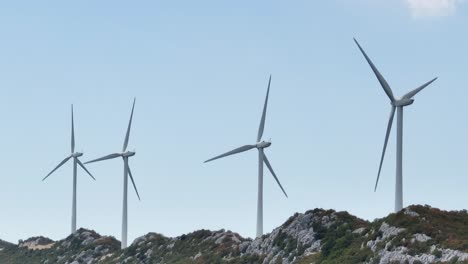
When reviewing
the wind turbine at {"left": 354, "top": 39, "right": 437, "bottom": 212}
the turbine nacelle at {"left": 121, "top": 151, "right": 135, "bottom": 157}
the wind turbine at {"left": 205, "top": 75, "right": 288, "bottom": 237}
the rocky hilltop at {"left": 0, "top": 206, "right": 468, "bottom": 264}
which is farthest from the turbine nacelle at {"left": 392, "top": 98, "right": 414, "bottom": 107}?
the turbine nacelle at {"left": 121, "top": 151, "right": 135, "bottom": 157}

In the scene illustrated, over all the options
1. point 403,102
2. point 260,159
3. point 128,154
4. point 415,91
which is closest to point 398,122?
point 403,102

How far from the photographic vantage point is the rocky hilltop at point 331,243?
9600 centimetres

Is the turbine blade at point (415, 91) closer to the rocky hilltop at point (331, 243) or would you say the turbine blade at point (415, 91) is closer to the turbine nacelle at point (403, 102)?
the turbine nacelle at point (403, 102)

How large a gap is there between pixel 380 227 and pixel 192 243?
60287 millimetres

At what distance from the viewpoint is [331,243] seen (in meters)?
114

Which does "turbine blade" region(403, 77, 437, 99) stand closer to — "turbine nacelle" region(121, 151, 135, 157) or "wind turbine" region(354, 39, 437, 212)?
"wind turbine" region(354, 39, 437, 212)

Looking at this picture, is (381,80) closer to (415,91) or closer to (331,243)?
(415,91)

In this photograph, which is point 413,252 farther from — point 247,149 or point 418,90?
point 247,149

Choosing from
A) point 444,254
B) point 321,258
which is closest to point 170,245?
point 321,258

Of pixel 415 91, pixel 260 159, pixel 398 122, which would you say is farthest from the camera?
pixel 260 159

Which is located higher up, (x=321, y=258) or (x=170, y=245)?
(x=170, y=245)

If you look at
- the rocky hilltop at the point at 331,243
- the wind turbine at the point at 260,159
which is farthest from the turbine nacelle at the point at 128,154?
the wind turbine at the point at 260,159

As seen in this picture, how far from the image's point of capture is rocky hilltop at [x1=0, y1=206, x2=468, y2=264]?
315ft

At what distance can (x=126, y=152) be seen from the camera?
598 ft
